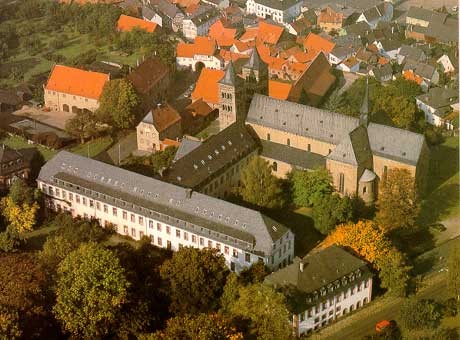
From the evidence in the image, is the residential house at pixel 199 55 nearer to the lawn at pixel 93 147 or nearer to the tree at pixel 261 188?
the lawn at pixel 93 147

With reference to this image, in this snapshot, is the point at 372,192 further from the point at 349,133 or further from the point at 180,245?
the point at 180,245

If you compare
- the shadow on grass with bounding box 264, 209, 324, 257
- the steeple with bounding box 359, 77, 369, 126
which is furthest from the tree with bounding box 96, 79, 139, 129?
the steeple with bounding box 359, 77, 369, 126

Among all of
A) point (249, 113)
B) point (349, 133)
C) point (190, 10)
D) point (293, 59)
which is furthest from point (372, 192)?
point (190, 10)

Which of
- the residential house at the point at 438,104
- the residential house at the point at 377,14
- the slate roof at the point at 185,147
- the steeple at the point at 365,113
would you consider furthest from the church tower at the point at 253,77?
the residential house at the point at 377,14

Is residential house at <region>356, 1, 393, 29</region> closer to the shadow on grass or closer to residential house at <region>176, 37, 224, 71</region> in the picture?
residential house at <region>176, 37, 224, 71</region>

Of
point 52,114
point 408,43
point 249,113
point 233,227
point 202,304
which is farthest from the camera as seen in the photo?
point 408,43
